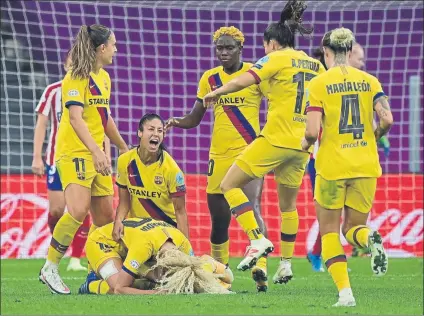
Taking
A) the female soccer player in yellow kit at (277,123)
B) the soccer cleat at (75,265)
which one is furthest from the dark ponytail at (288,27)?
the soccer cleat at (75,265)

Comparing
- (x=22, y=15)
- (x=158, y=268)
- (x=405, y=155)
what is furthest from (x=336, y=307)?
(x=22, y=15)

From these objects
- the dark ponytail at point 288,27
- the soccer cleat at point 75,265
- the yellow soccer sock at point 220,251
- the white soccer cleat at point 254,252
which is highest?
the dark ponytail at point 288,27

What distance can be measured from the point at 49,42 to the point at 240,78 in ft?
30.3

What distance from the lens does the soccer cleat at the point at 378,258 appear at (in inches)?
267

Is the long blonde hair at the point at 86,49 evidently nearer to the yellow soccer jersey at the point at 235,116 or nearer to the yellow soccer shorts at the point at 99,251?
the yellow soccer jersey at the point at 235,116

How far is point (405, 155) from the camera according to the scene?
643 inches

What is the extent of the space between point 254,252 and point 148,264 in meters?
0.85

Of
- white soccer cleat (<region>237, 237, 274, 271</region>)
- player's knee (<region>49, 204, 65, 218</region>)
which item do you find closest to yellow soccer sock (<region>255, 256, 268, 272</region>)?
white soccer cleat (<region>237, 237, 274, 271</region>)

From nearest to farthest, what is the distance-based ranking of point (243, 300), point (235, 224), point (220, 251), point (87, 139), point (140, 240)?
point (243, 300)
point (140, 240)
point (87, 139)
point (220, 251)
point (235, 224)

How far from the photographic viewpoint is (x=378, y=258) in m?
6.77

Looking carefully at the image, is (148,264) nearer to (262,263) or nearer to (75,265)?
(262,263)

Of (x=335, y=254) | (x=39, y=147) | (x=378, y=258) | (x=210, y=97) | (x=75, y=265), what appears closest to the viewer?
(x=378, y=258)

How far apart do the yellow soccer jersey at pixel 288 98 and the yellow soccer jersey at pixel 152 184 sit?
2.54 ft

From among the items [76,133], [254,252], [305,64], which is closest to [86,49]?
[76,133]
